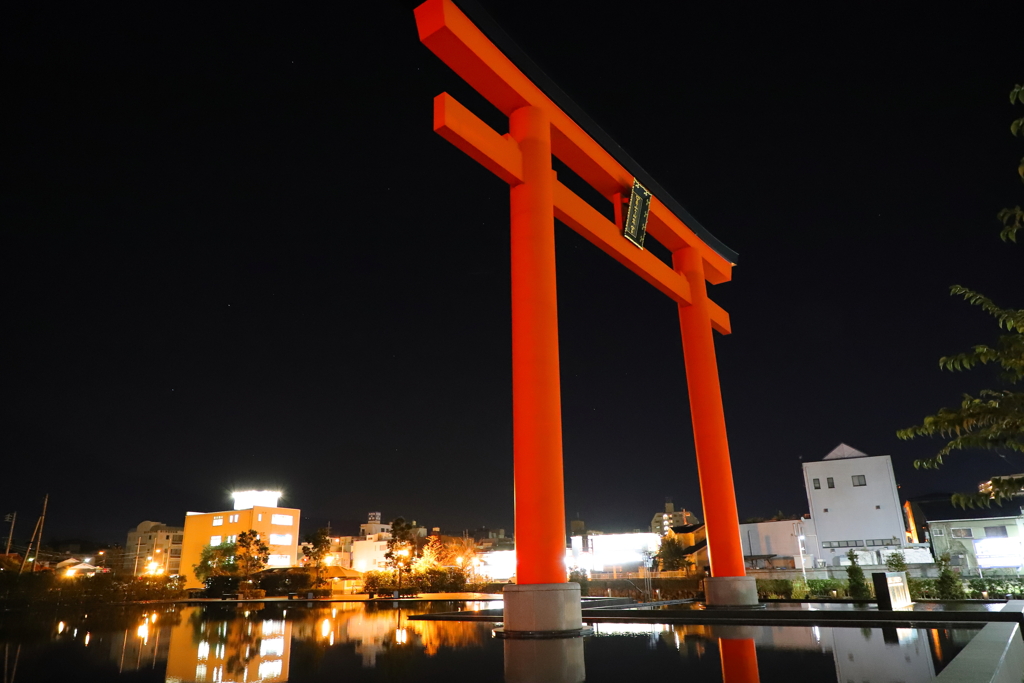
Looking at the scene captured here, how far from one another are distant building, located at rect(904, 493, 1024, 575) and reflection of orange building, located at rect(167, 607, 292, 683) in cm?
3451

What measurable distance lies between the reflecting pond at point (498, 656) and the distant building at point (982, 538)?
30.3 metres

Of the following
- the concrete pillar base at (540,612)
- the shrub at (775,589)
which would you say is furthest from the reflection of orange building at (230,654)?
the shrub at (775,589)

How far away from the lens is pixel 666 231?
18.0 meters

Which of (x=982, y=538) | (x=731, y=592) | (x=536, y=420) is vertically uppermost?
(x=536, y=420)

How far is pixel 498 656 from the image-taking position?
8.28 meters

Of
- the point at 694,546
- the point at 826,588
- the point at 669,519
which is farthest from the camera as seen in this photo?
the point at 669,519

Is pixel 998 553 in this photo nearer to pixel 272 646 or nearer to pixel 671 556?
pixel 671 556

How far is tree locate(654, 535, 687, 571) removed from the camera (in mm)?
49094

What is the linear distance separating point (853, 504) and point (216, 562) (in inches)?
1878

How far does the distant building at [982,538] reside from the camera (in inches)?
1325

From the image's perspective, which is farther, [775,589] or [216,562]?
[216,562]

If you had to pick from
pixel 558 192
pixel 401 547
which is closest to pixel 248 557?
pixel 401 547

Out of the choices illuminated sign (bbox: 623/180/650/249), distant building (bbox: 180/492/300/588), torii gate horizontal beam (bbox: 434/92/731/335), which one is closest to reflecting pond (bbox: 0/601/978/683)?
torii gate horizontal beam (bbox: 434/92/731/335)

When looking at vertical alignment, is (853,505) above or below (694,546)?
above
